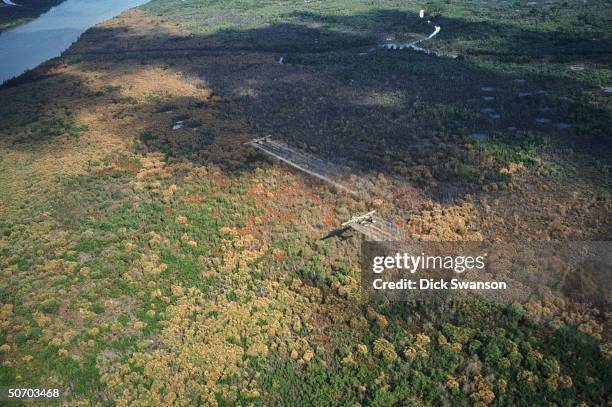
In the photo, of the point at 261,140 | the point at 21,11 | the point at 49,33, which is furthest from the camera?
the point at 21,11

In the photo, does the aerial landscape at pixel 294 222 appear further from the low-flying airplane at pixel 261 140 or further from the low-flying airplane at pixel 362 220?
the low-flying airplane at pixel 261 140

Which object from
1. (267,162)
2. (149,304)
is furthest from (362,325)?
(267,162)

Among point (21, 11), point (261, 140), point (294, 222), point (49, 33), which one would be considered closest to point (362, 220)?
point (294, 222)

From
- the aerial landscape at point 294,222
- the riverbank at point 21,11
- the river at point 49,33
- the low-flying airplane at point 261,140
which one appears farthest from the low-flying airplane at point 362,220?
the riverbank at point 21,11

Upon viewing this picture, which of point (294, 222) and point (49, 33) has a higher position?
point (49, 33)

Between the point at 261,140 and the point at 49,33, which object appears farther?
the point at 49,33

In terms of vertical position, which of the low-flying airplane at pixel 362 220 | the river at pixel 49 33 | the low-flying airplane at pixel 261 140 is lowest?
the low-flying airplane at pixel 362 220

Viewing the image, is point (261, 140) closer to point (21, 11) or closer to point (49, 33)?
point (49, 33)
